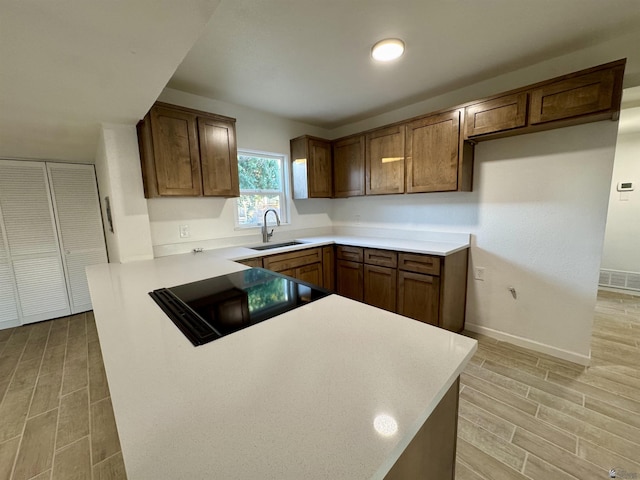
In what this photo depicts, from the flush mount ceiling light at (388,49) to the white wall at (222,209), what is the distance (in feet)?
5.49

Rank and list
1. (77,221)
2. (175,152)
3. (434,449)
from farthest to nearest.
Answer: (77,221) < (175,152) < (434,449)

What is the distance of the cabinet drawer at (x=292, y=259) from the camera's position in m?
2.66

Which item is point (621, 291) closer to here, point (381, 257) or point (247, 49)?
point (381, 257)

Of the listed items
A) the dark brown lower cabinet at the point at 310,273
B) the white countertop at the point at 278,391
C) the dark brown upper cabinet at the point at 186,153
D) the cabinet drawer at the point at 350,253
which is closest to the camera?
the white countertop at the point at 278,391

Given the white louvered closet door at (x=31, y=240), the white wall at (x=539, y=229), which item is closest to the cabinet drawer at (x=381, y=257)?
the white wall at (x=539, y=229)

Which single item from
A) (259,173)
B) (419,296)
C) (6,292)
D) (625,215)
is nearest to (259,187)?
(259,173)

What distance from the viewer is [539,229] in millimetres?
2322

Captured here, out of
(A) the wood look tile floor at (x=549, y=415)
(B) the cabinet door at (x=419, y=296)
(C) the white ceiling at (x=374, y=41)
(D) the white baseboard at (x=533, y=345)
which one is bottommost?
(A) the wood look tile floor at (x=549, y=415)

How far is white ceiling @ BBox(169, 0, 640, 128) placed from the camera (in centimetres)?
153

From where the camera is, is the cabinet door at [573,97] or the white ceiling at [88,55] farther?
the cabinet door at [573,97]

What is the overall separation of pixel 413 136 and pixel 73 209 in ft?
14.0

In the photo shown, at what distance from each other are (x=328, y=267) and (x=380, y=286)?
705 mm

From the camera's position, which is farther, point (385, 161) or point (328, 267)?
point (328, 267)

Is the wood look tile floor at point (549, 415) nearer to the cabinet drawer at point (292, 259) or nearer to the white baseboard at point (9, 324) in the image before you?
the cabinet drawer at point (292, 259)
